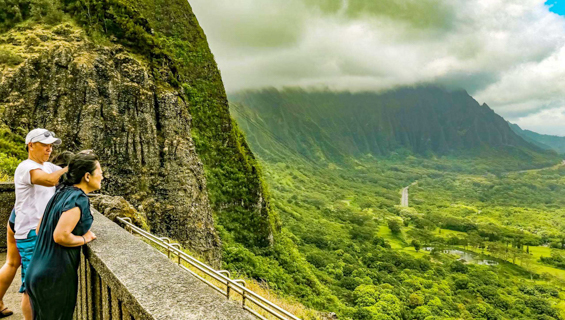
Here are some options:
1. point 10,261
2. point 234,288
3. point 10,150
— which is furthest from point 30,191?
point 10,150

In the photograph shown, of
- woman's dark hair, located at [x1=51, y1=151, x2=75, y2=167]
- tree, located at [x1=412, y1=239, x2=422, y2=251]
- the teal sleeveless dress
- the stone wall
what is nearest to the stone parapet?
the teal sleeveless dress

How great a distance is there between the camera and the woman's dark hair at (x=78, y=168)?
11.2 ft

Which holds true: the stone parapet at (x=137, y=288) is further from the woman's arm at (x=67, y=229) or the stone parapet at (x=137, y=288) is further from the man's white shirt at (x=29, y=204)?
the man's white shirt at (x=29, y=204)

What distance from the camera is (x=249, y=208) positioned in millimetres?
45281

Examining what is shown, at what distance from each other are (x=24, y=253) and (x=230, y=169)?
40269mm

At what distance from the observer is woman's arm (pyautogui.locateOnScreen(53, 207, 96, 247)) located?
10.4 feet

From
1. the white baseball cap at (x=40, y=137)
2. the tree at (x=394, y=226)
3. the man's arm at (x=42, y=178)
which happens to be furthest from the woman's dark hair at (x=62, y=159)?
the tree at (x=394, y=226)

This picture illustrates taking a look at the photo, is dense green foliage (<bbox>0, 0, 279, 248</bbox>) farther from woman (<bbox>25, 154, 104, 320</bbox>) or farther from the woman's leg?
woman (<bbox>25, 154, 104, 320</bbox>)

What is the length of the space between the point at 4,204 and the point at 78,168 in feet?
19.7

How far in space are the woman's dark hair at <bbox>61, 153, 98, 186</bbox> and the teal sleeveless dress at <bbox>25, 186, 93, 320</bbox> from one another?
9 cm

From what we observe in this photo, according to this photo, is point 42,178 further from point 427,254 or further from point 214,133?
point 427,254

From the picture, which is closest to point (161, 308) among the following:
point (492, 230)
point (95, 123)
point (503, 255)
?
point (95, 123)

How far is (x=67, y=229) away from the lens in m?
3.20

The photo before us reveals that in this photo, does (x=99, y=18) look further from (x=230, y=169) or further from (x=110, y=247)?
(x=230, y=169)
